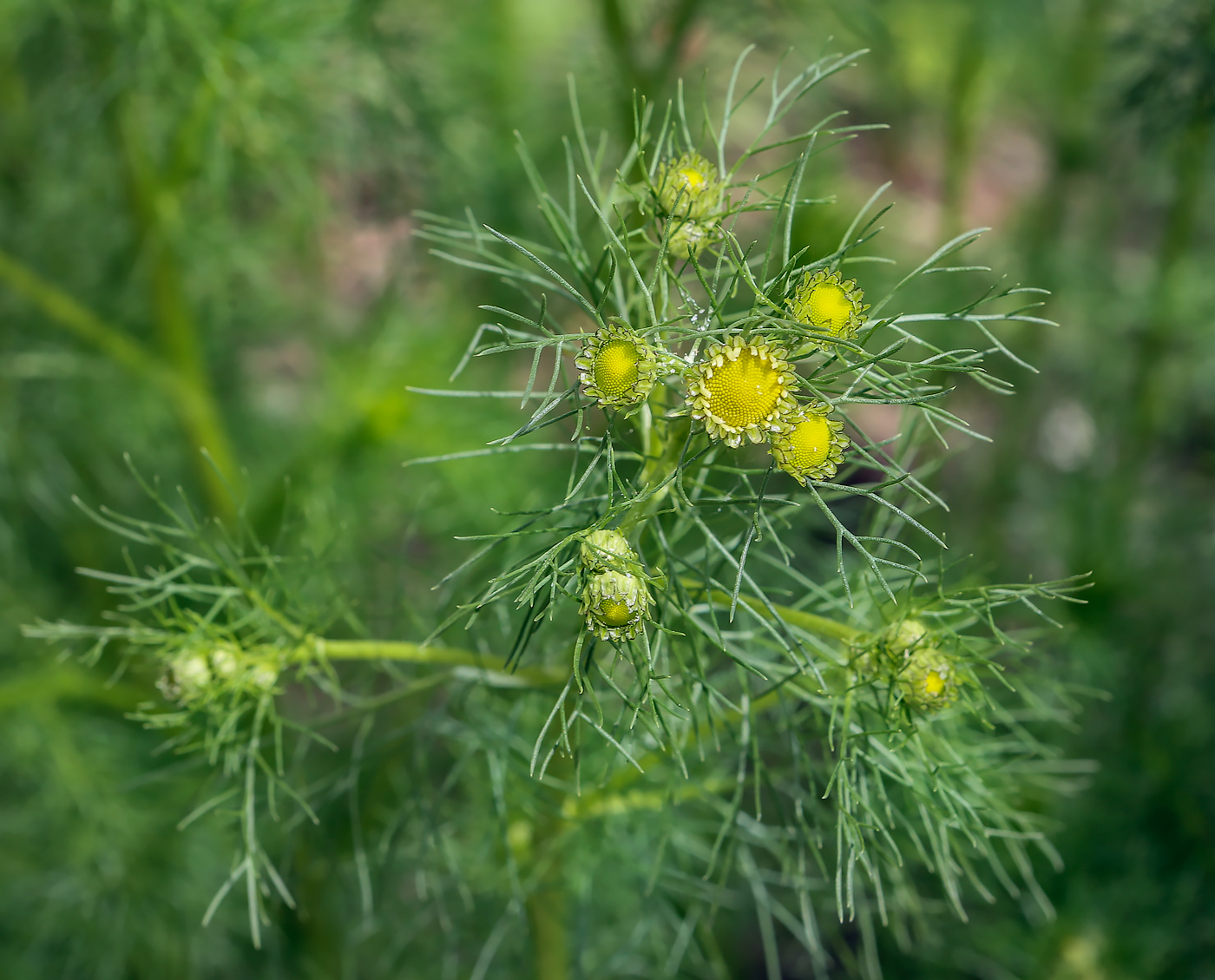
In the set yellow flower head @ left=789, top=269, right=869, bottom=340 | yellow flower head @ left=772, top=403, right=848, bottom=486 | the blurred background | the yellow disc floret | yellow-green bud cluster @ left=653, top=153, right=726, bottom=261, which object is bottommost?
the blurred background

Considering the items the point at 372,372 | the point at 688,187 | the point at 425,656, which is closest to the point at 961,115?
the point at 372,372

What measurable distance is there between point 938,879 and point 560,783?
60 centimetres

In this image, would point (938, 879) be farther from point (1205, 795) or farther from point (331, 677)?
point (331, 677)

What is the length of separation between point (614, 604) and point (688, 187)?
0.21 metres

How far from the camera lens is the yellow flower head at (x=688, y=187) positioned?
0.48 metres

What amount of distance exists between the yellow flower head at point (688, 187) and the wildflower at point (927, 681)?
25 centimetres

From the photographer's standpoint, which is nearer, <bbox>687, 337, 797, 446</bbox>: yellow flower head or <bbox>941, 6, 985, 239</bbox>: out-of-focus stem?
<bbox>687, 337, 797, 446</bbox>: yellow flower head

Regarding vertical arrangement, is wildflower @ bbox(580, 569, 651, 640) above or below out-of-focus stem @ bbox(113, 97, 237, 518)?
above

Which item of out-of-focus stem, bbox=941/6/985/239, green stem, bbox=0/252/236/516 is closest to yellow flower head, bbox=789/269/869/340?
green stem, bbox=0/252/236/516

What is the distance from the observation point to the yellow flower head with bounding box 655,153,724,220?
0.48 meters

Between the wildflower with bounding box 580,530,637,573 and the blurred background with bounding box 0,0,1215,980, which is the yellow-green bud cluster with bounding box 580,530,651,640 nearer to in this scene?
the wildflower with bounding box 580,530,637,573

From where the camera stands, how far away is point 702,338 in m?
0.49

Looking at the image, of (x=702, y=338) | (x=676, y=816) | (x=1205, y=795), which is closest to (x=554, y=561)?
(x=702, y=338)

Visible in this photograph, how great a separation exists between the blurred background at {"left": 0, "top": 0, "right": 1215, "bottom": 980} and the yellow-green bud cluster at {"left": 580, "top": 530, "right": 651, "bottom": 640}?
1.13 feet
